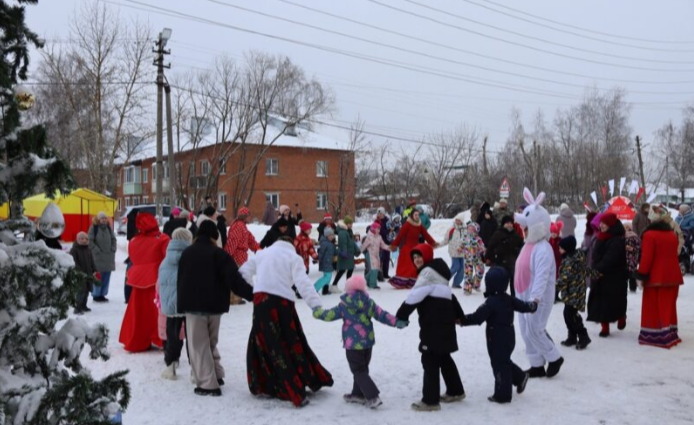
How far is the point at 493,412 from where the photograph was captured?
6.00m

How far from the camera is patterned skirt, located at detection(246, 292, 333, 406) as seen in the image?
6.21m

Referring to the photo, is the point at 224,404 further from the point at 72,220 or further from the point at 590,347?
the point at 72,220

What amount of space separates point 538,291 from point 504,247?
4948 millimetres

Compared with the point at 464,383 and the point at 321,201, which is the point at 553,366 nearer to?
the point at 464,383

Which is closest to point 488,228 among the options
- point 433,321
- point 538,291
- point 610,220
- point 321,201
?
point 610,220

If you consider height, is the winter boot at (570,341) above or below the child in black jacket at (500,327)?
below

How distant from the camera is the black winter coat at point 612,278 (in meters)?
9.16

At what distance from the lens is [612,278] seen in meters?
9.27

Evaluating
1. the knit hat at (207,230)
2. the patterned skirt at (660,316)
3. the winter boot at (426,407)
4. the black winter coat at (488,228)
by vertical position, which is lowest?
the winter boot at (426,407)

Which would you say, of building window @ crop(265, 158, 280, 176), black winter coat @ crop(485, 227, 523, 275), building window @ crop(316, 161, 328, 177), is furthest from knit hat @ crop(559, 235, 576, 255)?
building window @ crop(265, 158, 280, 176)

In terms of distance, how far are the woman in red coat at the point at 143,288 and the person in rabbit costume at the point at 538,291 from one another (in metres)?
4.64

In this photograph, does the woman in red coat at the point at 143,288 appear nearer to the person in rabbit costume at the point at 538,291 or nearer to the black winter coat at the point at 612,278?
the person in rabbit costume at the point at 538,291

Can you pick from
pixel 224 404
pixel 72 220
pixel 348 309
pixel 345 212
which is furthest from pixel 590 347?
pixel 345 212

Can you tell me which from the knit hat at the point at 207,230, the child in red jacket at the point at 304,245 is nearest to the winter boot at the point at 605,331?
the knit hat at the point at 207,230
